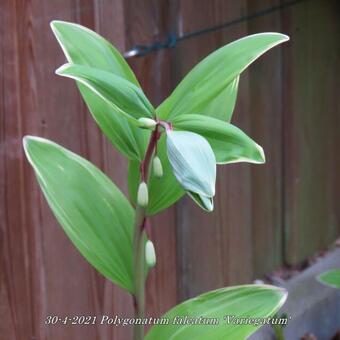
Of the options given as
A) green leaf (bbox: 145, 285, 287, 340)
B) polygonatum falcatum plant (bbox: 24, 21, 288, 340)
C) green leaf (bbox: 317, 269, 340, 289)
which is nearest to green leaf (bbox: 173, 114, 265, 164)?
polygonatum falcatum plant (bbox: 24, 21, 288, 340)

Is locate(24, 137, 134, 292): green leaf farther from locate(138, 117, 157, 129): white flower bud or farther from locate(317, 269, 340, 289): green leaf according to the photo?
locate(317, 269, 340, 289): green leaf

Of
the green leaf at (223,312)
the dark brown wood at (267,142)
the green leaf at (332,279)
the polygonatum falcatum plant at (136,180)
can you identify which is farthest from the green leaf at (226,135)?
the dark brown wood at (267,142)

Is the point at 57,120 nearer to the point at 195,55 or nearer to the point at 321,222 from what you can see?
the point at 195,55

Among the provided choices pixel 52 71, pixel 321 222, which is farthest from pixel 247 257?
pixel 52 71

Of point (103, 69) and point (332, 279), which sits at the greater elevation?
point (103, 69)


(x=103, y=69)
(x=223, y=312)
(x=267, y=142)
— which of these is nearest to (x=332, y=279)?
(x=267, y=142)

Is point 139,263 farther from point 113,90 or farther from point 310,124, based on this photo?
point 310,124
